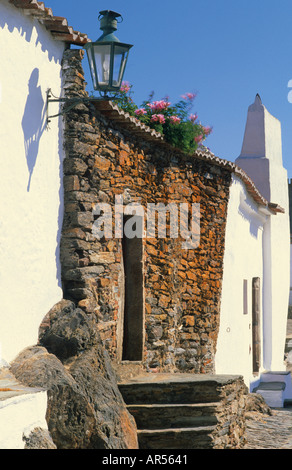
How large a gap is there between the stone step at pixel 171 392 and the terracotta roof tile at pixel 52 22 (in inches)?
145

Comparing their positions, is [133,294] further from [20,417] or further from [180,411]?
Result: [20,417]

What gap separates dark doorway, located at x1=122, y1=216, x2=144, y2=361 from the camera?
8.16m

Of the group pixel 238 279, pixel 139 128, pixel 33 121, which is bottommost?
pixel 238 279

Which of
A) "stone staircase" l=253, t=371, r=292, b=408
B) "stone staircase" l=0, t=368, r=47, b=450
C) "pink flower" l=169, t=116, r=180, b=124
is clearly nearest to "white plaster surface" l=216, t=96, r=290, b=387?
"stone staircase" l=253, t=371, r=292, b=408

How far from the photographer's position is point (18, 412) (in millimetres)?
4656

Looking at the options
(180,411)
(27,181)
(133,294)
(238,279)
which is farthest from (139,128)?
(238,279)

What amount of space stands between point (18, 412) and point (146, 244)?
13.1ft

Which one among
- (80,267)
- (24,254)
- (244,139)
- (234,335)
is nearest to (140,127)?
(80,267)

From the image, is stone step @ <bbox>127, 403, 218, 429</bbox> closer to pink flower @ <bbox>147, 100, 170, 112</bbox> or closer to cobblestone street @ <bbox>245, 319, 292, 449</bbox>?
cobblestone street @ <bbox>245, 319, 292, 449</bbox>

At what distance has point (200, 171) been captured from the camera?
981 centimetres

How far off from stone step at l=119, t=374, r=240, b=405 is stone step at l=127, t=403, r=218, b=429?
0.40 feet

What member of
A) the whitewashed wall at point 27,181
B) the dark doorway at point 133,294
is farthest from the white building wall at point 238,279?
the whitewashed wall at point 27,181

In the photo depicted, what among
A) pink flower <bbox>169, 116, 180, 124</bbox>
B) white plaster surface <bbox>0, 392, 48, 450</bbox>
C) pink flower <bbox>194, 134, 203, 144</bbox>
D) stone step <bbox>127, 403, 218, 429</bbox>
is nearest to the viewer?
white plaster surface <bbox>0, 392, 48, 450</bbox>
